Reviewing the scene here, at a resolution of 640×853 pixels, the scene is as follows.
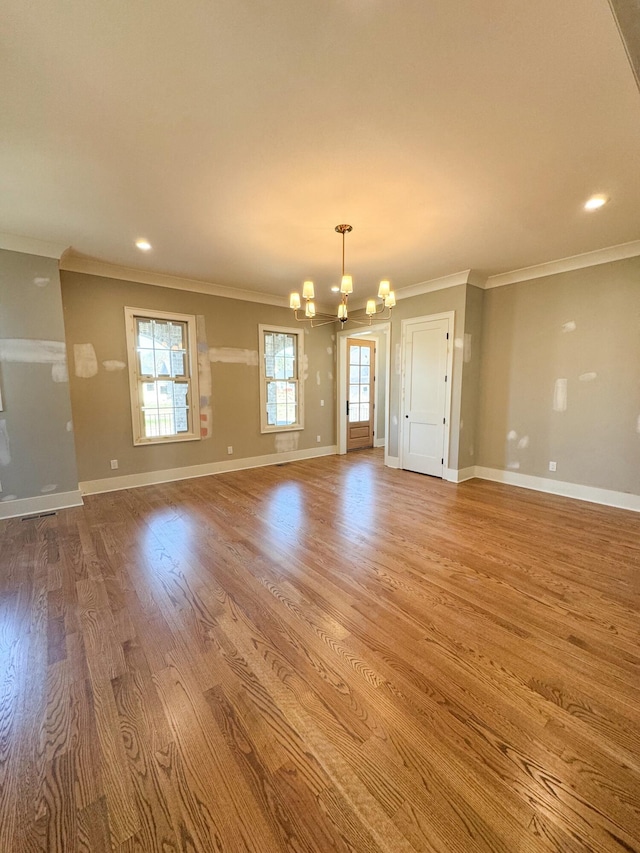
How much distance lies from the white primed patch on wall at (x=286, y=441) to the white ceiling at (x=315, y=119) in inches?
133

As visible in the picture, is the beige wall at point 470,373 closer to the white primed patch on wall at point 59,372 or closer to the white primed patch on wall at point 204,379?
the white primed patch on wall at point 204,379

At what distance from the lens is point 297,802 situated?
108 centimetres

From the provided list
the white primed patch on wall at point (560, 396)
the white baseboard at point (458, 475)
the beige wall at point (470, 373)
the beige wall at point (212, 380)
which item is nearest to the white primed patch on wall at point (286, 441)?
the beige wall at point (212, 380)

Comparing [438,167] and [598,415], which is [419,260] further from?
[598,415]

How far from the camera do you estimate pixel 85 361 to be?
13.5ft

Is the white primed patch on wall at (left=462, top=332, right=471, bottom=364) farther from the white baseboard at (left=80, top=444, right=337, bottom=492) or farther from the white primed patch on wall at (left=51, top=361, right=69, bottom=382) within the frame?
the white primed patch on wall at (left=51, top=361, right=69, bottom=382)

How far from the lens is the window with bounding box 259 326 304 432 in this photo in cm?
564

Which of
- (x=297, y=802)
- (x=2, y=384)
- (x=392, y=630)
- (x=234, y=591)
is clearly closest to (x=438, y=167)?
(x=392, y=630)

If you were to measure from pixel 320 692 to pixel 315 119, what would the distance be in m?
2.91

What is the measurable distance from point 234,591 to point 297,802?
1.26 meters

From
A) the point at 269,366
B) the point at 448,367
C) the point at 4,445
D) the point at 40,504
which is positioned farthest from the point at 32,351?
the point at 448,367

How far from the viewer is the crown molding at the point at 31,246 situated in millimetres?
3352

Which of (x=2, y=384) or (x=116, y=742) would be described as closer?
(x=116, y=742)

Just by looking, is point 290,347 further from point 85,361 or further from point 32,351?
point 32,351
